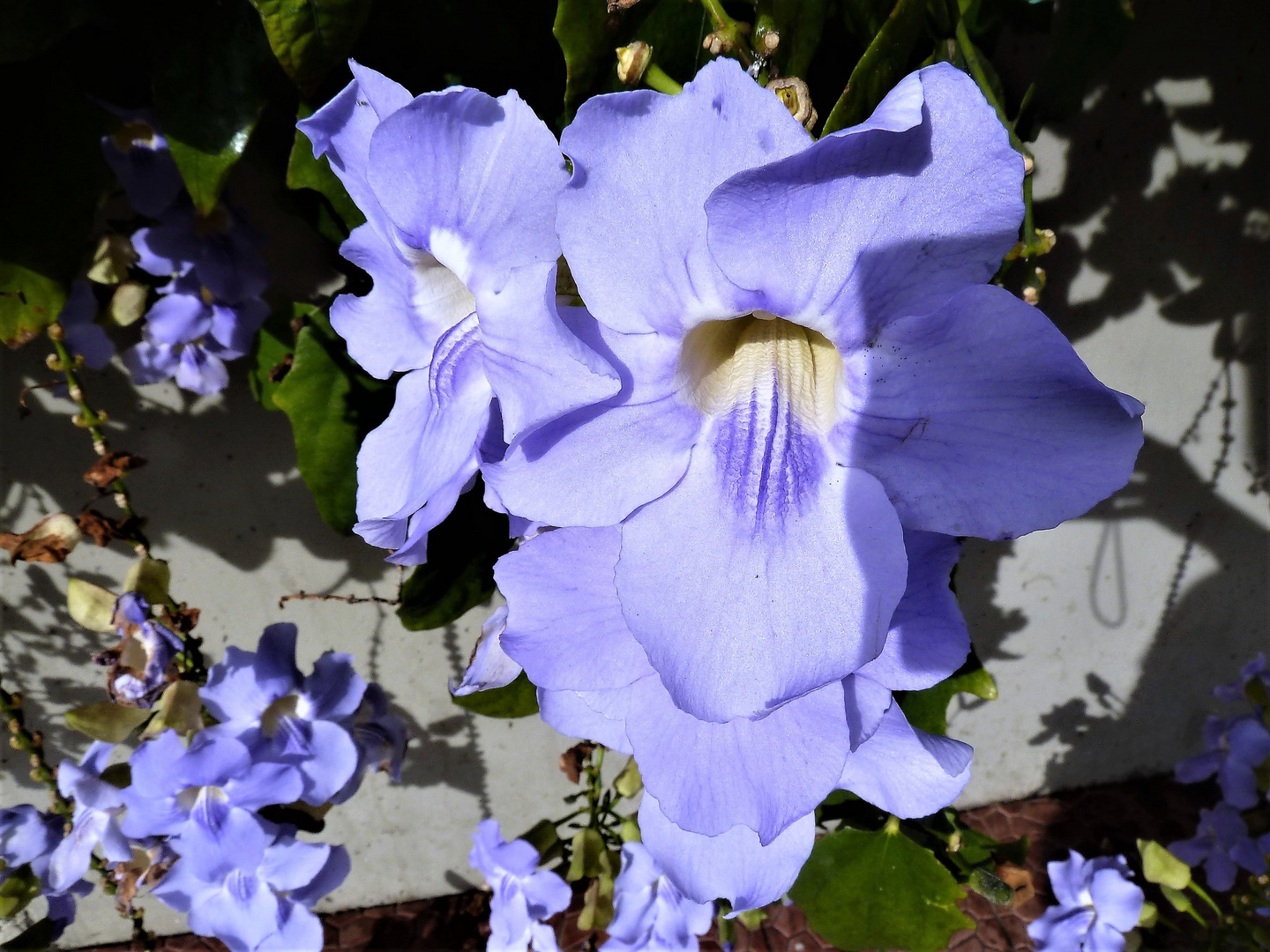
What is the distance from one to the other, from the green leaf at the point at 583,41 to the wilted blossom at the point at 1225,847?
1084 millimetres

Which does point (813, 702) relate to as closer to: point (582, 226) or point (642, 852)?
point (582, 226)

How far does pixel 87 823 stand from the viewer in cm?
71

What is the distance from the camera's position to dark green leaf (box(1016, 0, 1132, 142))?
51 centimetres

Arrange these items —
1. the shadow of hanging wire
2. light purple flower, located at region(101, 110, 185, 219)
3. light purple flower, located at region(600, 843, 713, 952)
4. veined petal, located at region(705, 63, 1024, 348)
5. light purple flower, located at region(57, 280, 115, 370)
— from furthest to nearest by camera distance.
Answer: the shadow of hanging wire < light purple flower, located at region(600, 843, 713, 952) < light purple flower, located at region(57, 280, 115, 370) < light purple flower, located at region(101, 110, 185, 219) < veined petal, located at region(705, 63, 1024, 348)

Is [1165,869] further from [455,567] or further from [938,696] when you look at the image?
[455,567]

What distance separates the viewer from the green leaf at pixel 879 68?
0.28 metres

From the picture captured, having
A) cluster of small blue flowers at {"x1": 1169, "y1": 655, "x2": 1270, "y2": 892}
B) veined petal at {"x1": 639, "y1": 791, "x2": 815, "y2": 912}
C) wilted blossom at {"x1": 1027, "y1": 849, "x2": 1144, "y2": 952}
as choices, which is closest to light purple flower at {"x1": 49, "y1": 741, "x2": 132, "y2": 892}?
veined petal at {"x1": 639, "y1": 791, "x2": 815, "y2": 912}

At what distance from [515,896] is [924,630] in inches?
30.3

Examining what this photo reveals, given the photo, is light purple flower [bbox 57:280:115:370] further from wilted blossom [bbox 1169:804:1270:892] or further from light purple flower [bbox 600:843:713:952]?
wilted blossom [bbox 1169:804:1270:892]

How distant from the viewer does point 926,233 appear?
237 mm

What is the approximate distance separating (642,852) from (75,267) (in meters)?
0.73

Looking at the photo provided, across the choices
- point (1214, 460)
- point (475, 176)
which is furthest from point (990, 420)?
point (1214, 460)

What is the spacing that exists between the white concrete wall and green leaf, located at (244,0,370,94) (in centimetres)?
45

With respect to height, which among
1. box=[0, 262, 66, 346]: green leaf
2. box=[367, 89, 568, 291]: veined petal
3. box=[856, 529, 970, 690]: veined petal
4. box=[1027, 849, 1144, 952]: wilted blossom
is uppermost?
box=[367, 89, 568, 291]: veined petal
